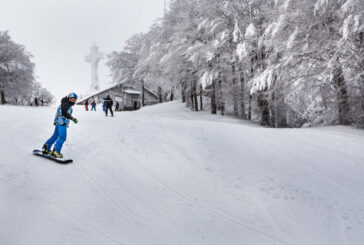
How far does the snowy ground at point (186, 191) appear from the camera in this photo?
12.2 feet

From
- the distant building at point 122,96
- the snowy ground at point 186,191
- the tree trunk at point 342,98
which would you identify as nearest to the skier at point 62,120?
the snowy ground at point 186,191

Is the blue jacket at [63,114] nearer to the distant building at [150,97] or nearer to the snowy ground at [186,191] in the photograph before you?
the snowy ground at [186,191]

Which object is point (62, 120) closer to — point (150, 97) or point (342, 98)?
point (342, 98)

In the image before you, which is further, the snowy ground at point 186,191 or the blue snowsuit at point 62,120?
the blue snowsuit at point 62,120

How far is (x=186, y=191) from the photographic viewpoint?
16.4 ft

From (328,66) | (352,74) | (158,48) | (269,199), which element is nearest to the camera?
(269,199)

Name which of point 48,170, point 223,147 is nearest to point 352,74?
point 223,147

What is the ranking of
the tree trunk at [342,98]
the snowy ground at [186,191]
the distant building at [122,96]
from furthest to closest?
1. the distant building at [122,96]
2. the tree trunk at [342,98]
3. the snowy ground at [186,191]

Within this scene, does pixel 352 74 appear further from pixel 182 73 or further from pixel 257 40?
pixel 182 73

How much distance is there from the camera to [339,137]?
7883 mm

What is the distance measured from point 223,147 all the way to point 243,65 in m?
8.59

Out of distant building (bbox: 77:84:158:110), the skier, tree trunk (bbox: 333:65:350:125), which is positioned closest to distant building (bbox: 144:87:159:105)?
distant building (bbox: 77:84:158:110)

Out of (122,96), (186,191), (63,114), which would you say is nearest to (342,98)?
(186,191)

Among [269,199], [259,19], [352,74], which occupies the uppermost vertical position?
[259,19]
